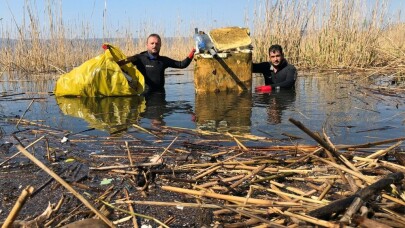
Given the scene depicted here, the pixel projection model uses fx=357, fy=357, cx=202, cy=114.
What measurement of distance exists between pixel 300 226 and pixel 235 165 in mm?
887

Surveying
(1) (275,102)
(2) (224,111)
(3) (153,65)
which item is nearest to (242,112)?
(2) (224,111)

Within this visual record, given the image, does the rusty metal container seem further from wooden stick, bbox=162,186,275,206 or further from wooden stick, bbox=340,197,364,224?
wooden stick, bbox=340,197,364,224

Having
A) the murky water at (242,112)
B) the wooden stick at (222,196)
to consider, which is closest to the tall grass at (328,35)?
the murky water at (242,112)

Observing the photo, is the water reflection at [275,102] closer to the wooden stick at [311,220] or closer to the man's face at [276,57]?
the man's face at [276,57]

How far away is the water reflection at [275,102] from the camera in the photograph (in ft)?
14.0

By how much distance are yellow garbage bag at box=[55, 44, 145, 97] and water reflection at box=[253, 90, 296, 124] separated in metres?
2.05

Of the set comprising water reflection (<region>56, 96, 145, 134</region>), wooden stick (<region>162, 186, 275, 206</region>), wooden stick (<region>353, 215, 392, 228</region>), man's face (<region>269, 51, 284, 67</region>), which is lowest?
wooden stick (<region>162, 186, 275, 206</region>)

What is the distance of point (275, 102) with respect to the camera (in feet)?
17.7

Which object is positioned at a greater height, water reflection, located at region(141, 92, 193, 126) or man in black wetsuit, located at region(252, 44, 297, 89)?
man in black wetsuit, located at region(252, 44, 297, 89)

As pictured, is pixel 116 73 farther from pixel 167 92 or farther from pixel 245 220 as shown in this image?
pixel 245 220

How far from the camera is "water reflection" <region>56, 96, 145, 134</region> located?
395 centimetres

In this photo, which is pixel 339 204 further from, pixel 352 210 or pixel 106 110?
pixel 106 110

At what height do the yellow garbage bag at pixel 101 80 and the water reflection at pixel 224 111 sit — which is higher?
the yellow garbage bag at pixel 101 80

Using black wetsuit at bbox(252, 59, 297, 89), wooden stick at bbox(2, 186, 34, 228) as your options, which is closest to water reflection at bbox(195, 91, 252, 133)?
black wetsuit at bbox(252, 59, 297, 89)
